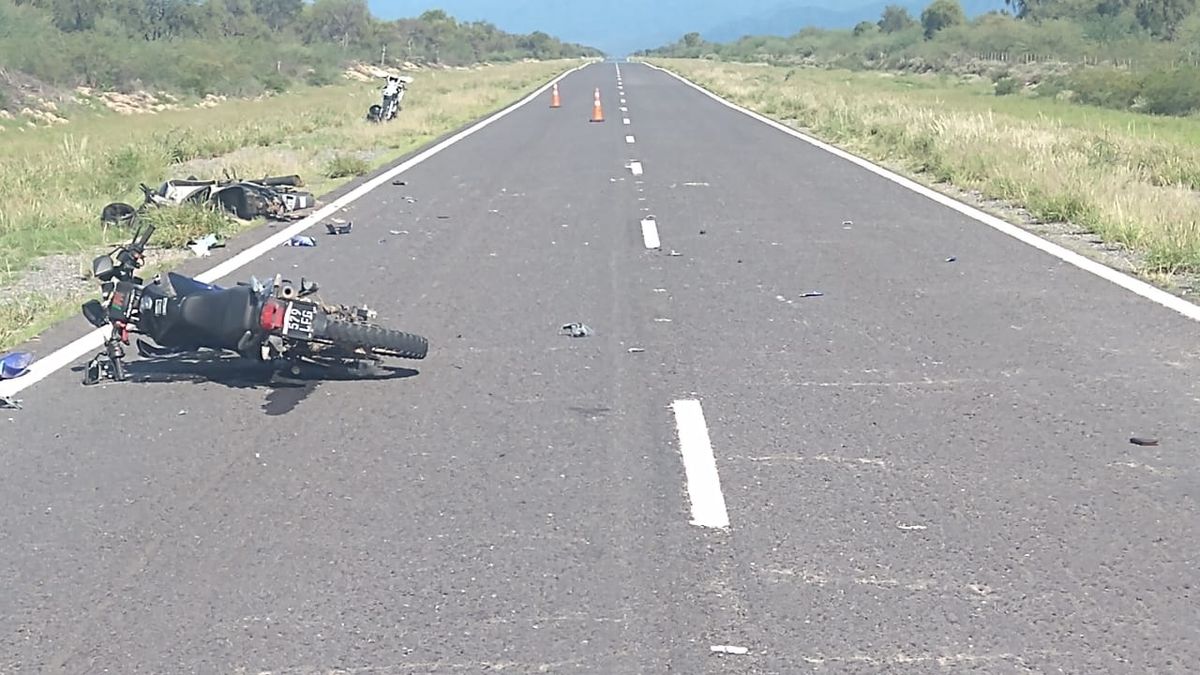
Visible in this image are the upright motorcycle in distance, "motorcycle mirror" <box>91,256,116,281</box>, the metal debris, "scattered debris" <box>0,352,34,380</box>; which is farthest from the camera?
the upright motorcycle in distance

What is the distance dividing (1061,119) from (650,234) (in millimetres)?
23915

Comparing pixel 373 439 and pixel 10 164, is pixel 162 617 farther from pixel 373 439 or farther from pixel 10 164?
pixel 10 164

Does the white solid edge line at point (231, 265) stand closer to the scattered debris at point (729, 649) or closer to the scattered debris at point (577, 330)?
the scattered debris at point (577, 330)

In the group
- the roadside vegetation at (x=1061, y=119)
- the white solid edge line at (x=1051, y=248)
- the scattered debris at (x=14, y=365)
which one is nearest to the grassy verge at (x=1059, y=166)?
the roadside vegetation at (x=1061, y=119)

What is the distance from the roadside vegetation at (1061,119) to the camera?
14.4 metres

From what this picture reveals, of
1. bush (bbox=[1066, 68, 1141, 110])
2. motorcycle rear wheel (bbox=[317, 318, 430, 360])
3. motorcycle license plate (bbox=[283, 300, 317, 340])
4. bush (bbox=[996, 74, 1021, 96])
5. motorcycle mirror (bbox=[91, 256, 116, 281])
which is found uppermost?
motorcycle mirror (bbox=[91, 256, 116, 281])

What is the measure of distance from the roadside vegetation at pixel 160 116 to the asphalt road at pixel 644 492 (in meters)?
3.08

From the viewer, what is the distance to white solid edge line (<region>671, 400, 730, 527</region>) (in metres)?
5.67

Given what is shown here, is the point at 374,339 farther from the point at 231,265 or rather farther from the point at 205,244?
the point at 205,244

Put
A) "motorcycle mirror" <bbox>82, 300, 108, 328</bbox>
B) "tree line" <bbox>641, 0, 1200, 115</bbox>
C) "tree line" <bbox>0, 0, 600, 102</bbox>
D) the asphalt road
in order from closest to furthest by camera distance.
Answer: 1. the asphalt road
2. "motorcycle mirror" <bbox>82, 300, 108, 328</bbox>
3. "tree line" <bbox>641, 0, 1200, 115</bbox>
4. "tree line" <bbox>0, 0, 600, 102</bbox>

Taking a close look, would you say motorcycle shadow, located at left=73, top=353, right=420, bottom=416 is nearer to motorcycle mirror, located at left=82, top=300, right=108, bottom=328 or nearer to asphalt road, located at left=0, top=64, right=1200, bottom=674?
asphalt road, located at left=0, top=64, right=1200, bottom=674

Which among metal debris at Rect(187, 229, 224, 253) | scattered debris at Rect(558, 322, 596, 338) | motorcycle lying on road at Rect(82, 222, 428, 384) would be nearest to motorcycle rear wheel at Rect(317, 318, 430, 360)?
motorcycle lying on road at Rect(82, 222, 428, 384)

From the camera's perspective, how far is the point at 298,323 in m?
7.34

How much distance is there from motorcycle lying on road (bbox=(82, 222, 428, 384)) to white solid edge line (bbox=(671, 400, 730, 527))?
165 cm
